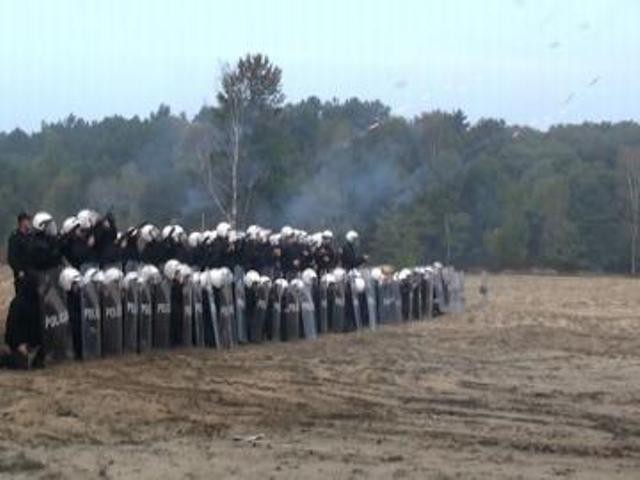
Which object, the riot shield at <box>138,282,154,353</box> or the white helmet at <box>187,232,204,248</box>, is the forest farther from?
the riot shield at <box>138,282,154,353</box>

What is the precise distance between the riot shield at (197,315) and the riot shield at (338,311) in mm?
5524

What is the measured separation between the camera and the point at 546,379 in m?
16.5

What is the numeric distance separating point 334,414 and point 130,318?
20.7 ft

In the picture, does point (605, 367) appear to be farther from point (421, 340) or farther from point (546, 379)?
point (421, 340)

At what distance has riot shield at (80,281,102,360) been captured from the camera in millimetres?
17125

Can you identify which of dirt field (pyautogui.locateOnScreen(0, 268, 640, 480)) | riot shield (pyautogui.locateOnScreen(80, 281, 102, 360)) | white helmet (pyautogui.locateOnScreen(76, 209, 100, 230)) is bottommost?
dirt field (pyautogui.locateOnScreen(0, 268, 640, 480))

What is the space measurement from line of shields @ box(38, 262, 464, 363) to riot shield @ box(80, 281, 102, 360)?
0.04 ft

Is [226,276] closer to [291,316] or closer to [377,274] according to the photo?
[291,316]

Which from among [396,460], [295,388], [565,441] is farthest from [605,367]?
[396,460]

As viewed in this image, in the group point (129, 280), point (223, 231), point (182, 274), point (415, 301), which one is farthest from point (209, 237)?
point (415, 301)

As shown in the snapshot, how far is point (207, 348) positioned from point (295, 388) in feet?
17.6

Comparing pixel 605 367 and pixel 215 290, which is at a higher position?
pixel 215 290

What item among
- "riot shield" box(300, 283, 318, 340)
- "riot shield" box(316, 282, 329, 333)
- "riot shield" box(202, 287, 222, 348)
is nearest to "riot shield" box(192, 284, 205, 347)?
"riot shield" box(202, 287, 222, 348)

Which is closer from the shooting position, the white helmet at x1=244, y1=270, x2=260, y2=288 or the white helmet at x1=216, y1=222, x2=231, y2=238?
the white helmet at x1=244, y1=270, x2=260, y2=288
